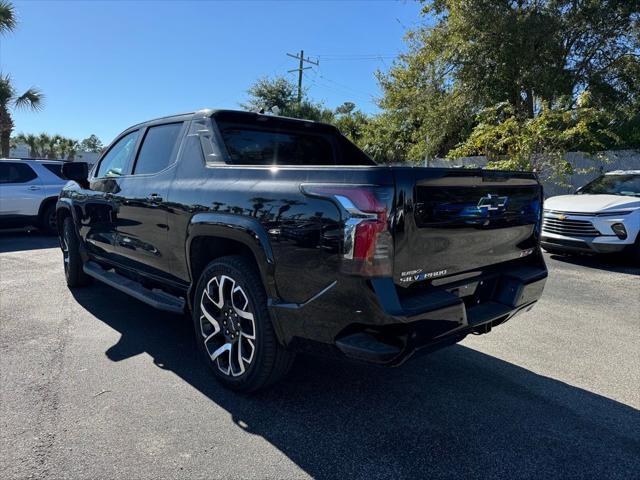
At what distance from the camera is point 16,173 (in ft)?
33.0

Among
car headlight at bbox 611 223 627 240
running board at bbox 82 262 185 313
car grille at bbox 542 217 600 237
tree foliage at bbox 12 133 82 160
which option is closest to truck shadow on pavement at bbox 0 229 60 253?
running board at bbox 82 262 185 313

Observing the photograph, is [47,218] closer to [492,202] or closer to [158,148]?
[158,148]

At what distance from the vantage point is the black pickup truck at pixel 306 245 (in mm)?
2330

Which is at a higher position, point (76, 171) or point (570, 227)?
point (76, 171)

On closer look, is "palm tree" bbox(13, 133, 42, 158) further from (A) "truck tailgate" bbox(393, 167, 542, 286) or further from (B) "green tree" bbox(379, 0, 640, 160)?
(A) "truck tailgate" bbox(393, 167, 542, 286)

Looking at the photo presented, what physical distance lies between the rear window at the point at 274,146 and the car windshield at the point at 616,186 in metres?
6.32

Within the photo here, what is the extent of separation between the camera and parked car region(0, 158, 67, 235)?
32.4ft

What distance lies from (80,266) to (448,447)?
192 inches

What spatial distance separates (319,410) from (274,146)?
2237 mm

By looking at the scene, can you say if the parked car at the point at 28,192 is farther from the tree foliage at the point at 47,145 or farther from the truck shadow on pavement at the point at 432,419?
the tree foliage at the point at 47,145

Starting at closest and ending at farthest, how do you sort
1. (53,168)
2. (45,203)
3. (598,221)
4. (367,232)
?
1. (367,232)
2. (598,221)
3. (45,203)
4. (53,168)

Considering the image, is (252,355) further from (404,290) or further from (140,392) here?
(404,290)

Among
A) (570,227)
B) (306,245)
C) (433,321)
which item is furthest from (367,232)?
(570,227)

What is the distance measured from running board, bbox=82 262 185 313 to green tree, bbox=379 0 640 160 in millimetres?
11203
